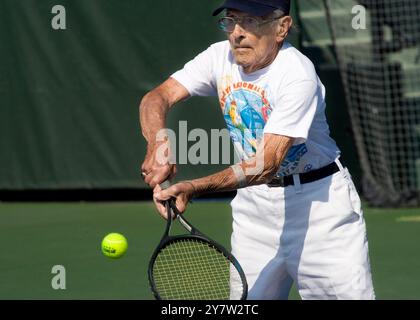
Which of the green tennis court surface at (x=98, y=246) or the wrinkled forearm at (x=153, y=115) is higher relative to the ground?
the wrinkled forearm at (x=153, y=115)

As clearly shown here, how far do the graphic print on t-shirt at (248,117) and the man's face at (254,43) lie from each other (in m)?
0.12

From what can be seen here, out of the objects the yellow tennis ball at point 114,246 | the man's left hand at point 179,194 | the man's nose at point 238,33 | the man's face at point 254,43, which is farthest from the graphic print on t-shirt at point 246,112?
the yellow tennis ball at point 114,246

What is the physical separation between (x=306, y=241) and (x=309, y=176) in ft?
1.02

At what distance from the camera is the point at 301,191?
16.6ft

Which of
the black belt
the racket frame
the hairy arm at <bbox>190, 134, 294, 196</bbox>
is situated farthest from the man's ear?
the racket frame

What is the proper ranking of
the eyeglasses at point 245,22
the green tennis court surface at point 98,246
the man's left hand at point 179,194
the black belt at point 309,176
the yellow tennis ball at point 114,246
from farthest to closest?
the green tennis court surface at point 98,246, the yellow tennis ball at point 114,246, the black belt at point 309,176, the eyeglasses at point 245,22, the man's left hand at point 179,194

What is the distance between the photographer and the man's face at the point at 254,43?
4.87 meters

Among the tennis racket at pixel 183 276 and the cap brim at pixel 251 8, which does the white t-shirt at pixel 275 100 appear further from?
the tennis racket at pixel 183 276

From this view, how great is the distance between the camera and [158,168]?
462cm

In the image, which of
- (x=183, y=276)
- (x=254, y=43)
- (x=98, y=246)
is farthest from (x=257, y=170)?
(x=98, y=246)

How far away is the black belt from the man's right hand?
63 centimetres

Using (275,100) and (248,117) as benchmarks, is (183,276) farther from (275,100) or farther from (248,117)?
(275,100)

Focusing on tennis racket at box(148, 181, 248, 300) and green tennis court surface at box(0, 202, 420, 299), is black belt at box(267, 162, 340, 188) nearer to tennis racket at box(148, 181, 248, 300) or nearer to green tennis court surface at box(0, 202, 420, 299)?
tennis racket at box(148, 181, 248, 300)

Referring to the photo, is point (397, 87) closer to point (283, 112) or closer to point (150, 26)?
point (150, 26)
